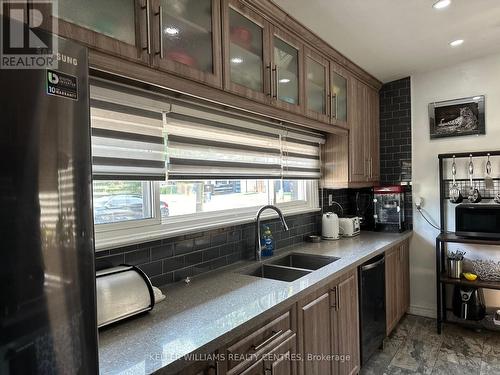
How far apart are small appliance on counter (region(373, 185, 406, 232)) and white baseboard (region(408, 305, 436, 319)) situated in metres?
0.86

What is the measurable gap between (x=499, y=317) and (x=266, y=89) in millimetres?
2954

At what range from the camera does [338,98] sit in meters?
2.78

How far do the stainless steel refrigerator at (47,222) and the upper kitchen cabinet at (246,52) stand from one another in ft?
3.28

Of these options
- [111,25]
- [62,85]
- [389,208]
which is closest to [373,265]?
[389,208]

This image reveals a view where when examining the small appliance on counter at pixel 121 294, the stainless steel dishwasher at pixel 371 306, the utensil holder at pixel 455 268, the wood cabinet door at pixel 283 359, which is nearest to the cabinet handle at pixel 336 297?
the stainless steel dishwasher at pixel 371 306

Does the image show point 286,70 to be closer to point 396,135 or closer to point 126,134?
point 126,134

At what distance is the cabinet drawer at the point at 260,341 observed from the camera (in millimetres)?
1274

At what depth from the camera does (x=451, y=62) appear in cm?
319

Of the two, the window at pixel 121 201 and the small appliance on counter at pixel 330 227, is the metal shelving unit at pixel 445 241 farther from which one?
the window at pixel 121 201

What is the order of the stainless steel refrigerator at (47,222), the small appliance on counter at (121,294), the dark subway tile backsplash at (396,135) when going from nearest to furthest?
1. the stainless steel refrigerator at (47,222)
2. the small appliance on counter at (121,294)
3. the dark subway tile backsplash at (396,135)

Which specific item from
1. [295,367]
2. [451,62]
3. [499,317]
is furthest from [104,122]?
[499,317]

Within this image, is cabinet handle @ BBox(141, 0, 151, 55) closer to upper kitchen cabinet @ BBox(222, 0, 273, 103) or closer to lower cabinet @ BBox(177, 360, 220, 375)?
upper kitchen cabinet @ BBox(222, 0, 273, 103)

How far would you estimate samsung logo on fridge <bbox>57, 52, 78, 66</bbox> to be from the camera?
700mm

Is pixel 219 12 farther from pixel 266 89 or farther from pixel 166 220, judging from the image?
pixel 166 220
